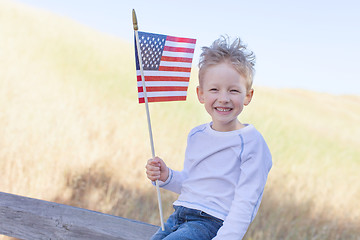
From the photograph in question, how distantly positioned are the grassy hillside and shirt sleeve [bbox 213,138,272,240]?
2.64 meters

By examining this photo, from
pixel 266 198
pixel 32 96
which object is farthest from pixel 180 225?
pixel 32 96

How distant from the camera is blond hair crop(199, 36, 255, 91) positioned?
188cm

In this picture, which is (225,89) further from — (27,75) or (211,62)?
(27,75)

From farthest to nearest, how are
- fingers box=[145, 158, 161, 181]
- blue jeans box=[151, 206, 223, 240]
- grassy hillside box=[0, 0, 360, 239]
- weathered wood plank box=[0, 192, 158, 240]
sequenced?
grassy hillside box=[0, 0, 360, 239], weathered wood plank box=[0, 192, 158, 240], fingers box=[145, 158, 161, 181], blue jeans box=[151, 206, 223, 240]

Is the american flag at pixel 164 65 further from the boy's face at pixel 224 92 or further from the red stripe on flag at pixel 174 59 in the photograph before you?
the boy's face at pixel 224 92

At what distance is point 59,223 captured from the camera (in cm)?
267

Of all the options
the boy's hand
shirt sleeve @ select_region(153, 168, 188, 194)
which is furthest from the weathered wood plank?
the boy's hand

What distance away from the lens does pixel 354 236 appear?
15.5 ft

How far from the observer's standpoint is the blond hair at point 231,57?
1876 millimetres

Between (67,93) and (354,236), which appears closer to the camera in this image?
(354,236)

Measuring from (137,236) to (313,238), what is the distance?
267 cm

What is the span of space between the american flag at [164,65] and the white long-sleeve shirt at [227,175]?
0.28 meters

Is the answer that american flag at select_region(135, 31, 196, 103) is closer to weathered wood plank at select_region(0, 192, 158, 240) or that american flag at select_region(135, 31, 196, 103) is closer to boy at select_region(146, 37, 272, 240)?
boy at select_region(146, 37, 272, 240)

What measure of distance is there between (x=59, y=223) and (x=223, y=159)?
1.31m
